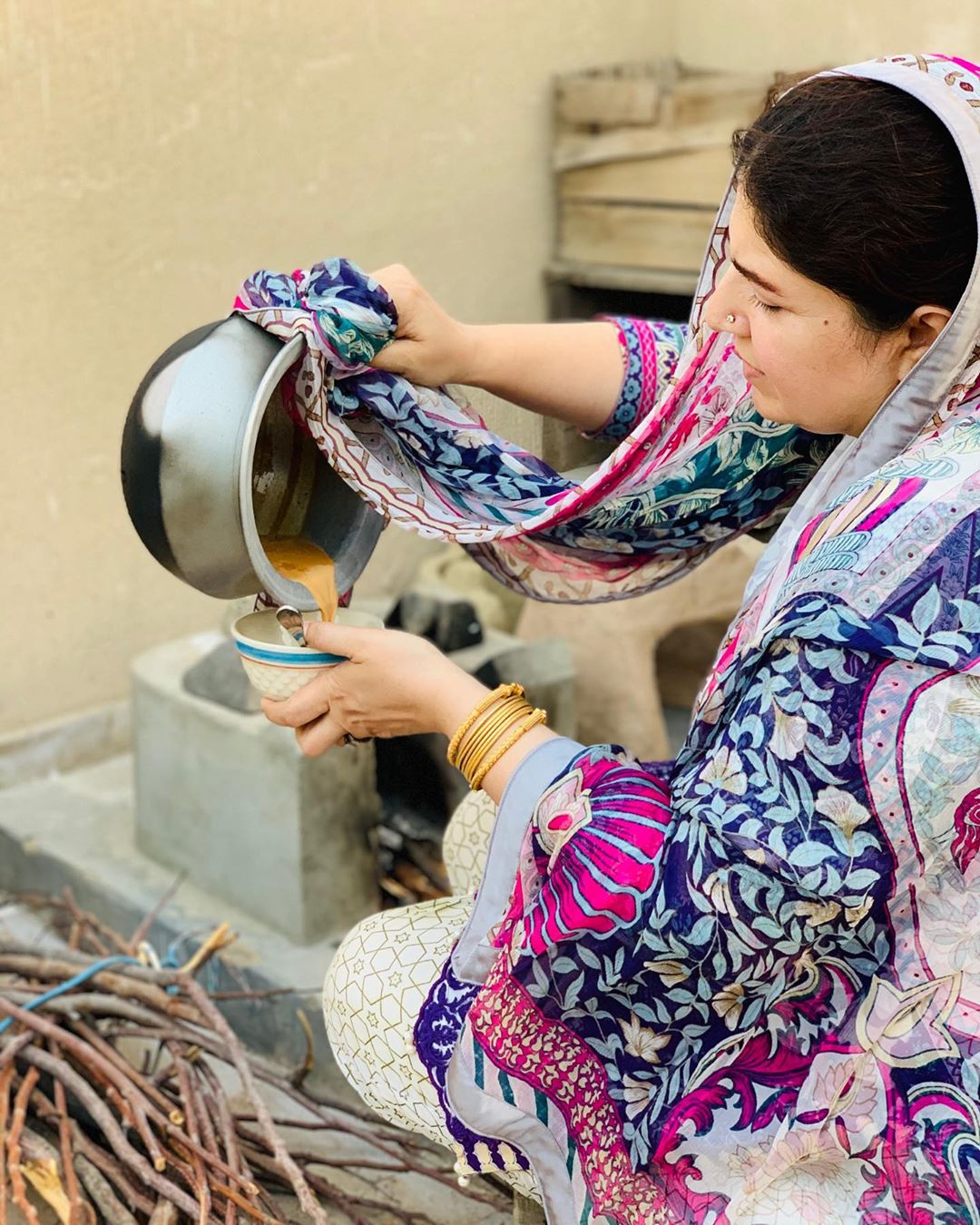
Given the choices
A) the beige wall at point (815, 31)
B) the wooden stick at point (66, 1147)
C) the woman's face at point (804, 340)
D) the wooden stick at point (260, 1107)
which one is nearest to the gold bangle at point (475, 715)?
the woman's face at point (804, 340)

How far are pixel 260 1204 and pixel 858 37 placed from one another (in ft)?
10.8

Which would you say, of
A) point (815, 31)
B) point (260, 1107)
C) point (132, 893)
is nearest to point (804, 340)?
point (260, 1107)

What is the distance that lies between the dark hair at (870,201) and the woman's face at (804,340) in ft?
0.06

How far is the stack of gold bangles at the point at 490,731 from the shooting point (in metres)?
1.53

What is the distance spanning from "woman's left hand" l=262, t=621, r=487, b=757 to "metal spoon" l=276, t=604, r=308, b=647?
4 centimetres

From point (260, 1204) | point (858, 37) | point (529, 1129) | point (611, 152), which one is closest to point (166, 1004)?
point (260, 1204)

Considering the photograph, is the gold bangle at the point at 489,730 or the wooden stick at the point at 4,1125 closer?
the gold bangle at the point at 489,730

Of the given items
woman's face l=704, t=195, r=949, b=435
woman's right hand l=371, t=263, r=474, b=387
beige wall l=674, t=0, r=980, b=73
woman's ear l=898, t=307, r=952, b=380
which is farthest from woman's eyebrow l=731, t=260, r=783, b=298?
beige wall l=674, t=0, r=980, b=73

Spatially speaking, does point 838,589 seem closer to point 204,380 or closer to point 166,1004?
point 204,380

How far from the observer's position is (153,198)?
331 cm

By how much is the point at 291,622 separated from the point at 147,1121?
884mm

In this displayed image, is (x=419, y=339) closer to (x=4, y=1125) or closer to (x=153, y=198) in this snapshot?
(x=4, y=1125)

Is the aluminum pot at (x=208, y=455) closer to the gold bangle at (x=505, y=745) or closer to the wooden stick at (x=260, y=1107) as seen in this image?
the gold bangle at (x=505, y=745)

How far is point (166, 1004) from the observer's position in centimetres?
242
